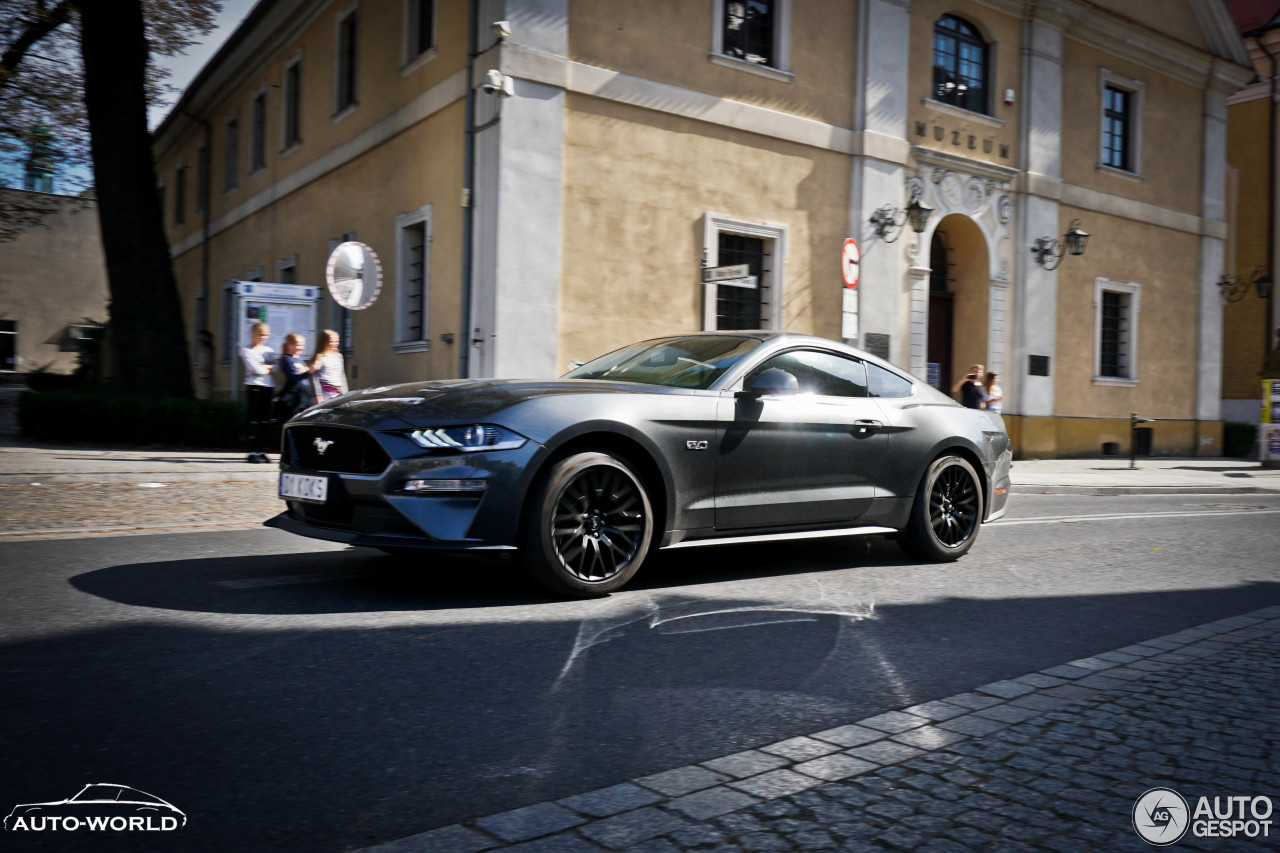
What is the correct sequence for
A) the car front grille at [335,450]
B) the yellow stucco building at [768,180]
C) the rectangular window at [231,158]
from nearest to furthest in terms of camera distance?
the car front grille at [335,450] → the yellow stucco building at [768,180] → the rectangular window at [231,158]

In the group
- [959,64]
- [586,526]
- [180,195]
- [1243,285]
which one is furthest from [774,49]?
[180,195]

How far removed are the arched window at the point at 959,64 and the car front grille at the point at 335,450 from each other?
56.9 feet

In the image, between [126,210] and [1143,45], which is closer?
A: [126,210]

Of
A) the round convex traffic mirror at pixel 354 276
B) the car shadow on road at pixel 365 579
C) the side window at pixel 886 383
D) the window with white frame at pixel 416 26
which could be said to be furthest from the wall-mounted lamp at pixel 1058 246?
the car shadow on road at pixel 365 579

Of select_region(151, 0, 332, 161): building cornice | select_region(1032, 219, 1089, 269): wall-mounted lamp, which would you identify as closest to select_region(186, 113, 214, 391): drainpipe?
select_region(151, 0, 332, 161): building cornice

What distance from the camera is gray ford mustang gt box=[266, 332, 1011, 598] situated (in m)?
4.99

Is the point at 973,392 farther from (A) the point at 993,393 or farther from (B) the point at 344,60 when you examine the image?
(B) the point at 344,60

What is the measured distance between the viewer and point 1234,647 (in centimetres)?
489

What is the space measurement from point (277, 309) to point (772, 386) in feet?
42.8

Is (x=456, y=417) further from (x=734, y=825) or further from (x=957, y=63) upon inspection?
(x=957, y=63)

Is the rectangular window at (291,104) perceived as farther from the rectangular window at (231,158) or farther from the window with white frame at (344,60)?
the rectangular window at (231,158)

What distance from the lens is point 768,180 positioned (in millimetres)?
17516

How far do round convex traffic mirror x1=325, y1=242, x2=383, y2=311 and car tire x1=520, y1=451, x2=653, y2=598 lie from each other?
886 cm

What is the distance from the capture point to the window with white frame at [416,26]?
1741 cm
